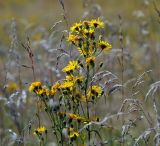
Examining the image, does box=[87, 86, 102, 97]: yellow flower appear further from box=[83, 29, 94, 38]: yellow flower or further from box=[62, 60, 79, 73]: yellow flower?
box=[83, 29, 94, 38]: yellow flower

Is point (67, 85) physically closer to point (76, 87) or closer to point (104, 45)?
point (76, 87)

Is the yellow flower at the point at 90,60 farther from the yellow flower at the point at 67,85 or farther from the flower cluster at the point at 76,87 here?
the yellow flower at the point at 67,85

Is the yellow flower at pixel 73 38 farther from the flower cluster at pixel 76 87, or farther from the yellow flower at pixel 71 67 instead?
the yellow flower at pixel 71 67

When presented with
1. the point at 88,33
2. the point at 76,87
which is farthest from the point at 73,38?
the point at 76,87

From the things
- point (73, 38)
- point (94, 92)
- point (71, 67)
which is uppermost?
point (73, 38)

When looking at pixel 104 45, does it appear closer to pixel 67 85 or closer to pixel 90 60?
pixel 90 60

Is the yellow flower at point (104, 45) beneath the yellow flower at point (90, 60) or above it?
above

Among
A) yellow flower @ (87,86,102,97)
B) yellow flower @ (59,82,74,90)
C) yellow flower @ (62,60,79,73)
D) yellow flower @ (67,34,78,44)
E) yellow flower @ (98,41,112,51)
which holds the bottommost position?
yellow flower @ (87,86,102,97)

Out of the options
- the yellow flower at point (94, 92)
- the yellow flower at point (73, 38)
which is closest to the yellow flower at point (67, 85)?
the yellow flower at point (94, 92)

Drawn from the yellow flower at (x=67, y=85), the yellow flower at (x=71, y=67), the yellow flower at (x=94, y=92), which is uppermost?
the yellow flower at (x=71, y=67)

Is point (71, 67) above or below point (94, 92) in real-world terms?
above

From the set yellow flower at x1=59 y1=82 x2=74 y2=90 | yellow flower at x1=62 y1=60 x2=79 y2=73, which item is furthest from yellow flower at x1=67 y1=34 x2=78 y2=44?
yellow flower at x1=59 y1=82 x2=74 y2=90

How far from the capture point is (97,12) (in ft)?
13.2

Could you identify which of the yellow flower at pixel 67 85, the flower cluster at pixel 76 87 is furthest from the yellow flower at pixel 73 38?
the yellow flower at pixel 67 85
